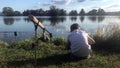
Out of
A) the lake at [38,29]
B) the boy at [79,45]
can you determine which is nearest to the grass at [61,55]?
the boy at [79,45]

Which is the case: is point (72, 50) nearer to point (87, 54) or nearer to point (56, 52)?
point (87, 54)

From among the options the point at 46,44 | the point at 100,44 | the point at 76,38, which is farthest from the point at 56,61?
the point at 100,44

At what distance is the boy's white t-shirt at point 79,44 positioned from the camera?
9.01m

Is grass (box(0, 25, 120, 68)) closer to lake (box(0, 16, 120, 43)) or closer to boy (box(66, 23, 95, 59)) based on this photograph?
boy (box(66, 23, 95, 59))

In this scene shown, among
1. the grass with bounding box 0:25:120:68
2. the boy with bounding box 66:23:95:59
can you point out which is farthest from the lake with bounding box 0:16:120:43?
the boy with bounding box 66:23:95:59

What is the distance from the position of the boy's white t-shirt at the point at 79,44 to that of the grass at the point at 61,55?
260mm

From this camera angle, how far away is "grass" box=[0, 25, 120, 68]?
28.1ft

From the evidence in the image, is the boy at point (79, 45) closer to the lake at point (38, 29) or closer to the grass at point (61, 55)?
the grass at point (61, 55)

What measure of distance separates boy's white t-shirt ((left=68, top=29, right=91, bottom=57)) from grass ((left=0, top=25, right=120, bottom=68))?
26 cm

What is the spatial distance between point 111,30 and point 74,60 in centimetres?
451

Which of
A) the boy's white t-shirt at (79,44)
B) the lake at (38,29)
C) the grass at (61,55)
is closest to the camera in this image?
the grass at (61,55)

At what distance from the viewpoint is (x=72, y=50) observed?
9.23m

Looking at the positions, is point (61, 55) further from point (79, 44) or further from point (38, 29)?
point (38, 29)

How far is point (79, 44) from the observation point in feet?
29.7
